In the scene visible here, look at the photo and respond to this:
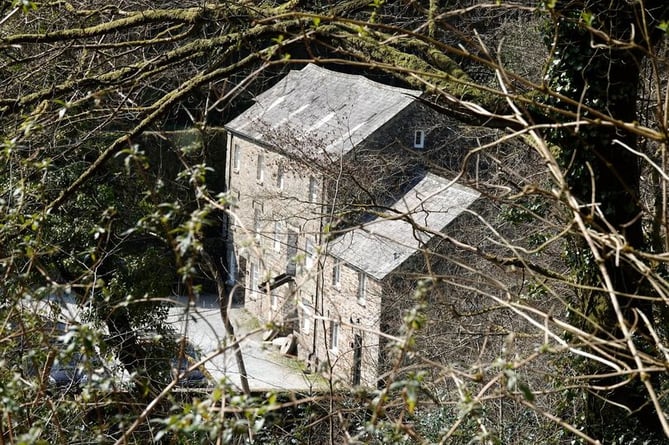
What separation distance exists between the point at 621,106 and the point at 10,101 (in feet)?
13.9

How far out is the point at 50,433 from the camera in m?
5.89

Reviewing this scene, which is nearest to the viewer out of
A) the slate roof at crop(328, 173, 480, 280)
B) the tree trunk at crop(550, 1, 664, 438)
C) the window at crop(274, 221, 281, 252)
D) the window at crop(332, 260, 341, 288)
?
the tree trunk at crop(550, 1, 664, 438)

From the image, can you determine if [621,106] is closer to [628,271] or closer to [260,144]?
[628,271]

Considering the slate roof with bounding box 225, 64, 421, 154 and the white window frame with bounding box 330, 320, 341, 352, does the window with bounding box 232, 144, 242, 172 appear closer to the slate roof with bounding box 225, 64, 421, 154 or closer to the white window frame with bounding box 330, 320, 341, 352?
the slate roof with bounding box 225, 64, 421, 154

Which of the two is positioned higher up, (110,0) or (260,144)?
(110,0)

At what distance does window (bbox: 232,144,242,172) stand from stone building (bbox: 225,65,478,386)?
3 cm

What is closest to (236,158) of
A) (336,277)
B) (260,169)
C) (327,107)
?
(260,169)

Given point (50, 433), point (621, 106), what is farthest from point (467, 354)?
point (50, 433)

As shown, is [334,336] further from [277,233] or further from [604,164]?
[277,233]

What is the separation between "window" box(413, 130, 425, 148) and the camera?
24.5 meters

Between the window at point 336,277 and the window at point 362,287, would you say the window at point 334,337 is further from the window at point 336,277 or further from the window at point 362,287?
the window at point 362,287

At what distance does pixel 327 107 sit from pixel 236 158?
5806 mm

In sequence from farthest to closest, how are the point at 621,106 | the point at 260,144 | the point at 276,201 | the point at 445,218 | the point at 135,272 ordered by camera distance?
the point at 260,144, the point at 276,201, the point at 445,218, the point at 135,272, the point at 621,106

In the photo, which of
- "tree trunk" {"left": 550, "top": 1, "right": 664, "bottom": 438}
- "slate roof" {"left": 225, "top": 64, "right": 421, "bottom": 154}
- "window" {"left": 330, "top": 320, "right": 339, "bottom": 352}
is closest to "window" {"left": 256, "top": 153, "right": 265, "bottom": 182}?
"slate roof" {"left": 225, "top": 64, "right": 421, "bottom": 154}
